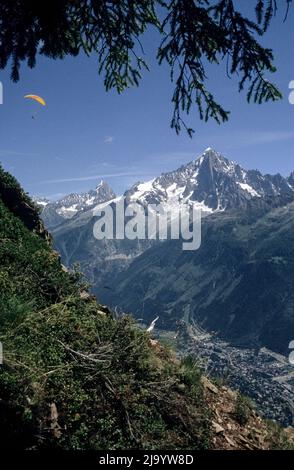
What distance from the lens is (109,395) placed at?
8.83 m

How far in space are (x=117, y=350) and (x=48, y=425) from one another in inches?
98.2

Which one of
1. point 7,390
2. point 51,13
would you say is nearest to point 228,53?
point 51,13

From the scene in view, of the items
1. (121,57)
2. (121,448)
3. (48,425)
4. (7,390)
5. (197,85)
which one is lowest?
(121,448)

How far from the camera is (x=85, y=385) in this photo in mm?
8836

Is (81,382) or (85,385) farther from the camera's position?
(85,385)

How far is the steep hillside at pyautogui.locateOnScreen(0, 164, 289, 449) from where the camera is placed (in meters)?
7.74

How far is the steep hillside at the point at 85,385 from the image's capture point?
25.4ft

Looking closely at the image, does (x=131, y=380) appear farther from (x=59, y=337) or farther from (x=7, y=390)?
(x=7, y=390)

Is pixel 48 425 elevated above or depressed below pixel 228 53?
below

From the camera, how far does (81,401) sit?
830 centimetres

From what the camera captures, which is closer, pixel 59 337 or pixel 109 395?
pixel 109 395
